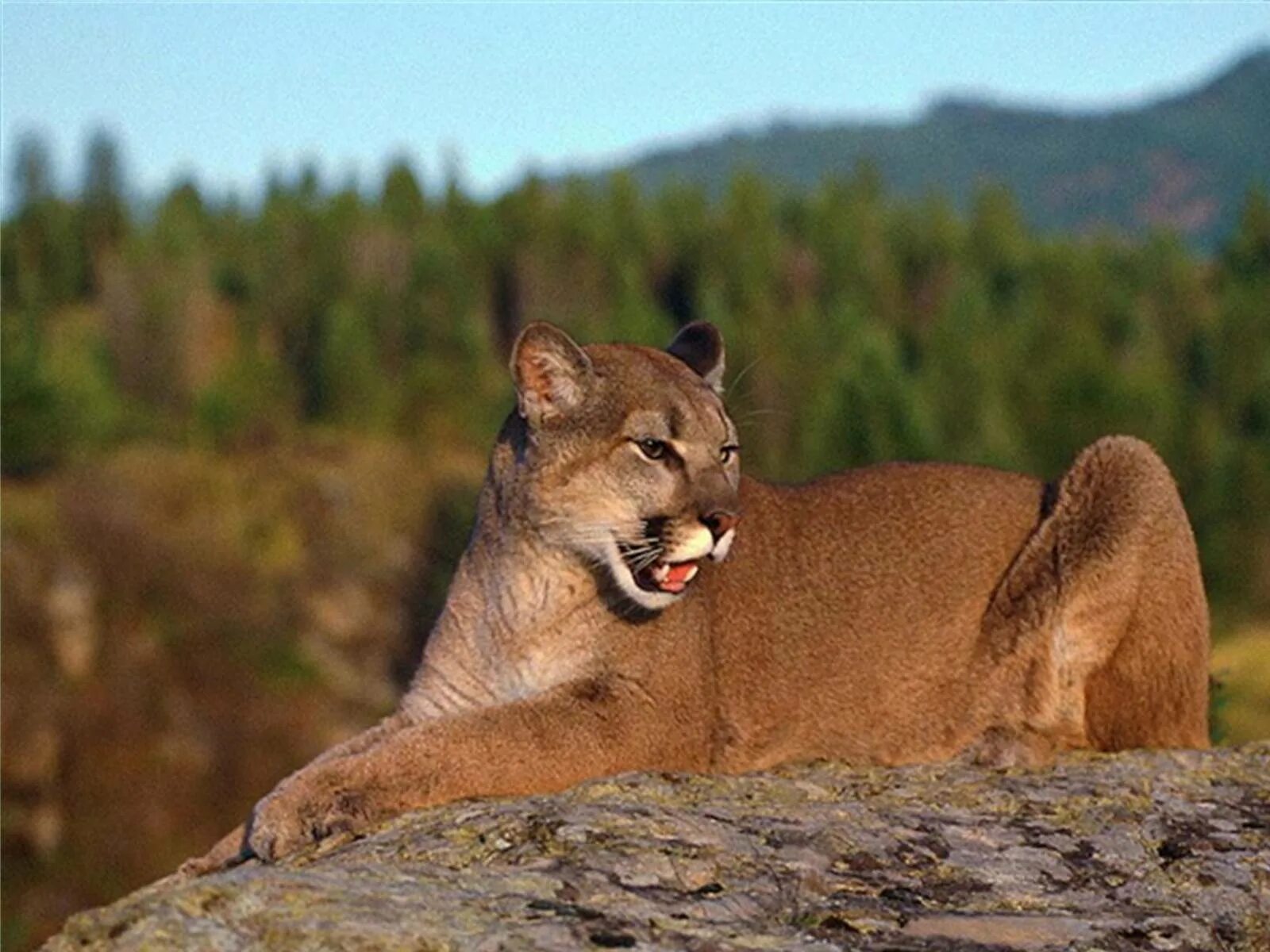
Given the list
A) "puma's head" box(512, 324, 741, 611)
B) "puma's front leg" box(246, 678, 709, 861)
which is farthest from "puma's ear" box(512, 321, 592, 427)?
"puma's front leg" box(246, 678, 709, 861)

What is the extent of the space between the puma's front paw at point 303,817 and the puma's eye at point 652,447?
6.97ft

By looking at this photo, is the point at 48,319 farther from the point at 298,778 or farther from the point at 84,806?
the point at 298,778

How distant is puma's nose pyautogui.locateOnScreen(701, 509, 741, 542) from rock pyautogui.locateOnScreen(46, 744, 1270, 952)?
1.15 m

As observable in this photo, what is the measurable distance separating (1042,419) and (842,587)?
210 ft

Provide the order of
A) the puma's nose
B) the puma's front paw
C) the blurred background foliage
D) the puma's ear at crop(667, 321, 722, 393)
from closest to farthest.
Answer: the puma's front paw
the puma's nose
the puma's ear at crop(667, 321, 722, 393)
the blurred background foliage

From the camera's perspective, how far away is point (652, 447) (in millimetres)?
9680

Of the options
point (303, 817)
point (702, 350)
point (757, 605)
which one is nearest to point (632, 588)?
point (757, 605)

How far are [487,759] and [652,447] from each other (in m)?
1.73

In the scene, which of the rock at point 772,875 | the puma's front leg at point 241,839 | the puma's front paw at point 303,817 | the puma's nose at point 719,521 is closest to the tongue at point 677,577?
the puma's nose at point 719,521

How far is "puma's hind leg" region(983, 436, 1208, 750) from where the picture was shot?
10.1 meters

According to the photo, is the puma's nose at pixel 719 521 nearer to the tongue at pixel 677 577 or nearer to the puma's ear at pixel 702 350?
the tongue at pixel 677 577

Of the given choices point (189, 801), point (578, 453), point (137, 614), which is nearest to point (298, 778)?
point (578, 453)

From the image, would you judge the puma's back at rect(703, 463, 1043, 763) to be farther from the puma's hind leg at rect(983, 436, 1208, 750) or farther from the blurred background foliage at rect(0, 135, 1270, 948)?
the blurred background foliage at rect(0, 135, 1270, 948)

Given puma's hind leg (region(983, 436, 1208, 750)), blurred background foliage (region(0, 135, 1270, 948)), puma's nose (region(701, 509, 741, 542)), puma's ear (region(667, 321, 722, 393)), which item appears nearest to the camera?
puma's nose (region(701, 509, 741, 542))
